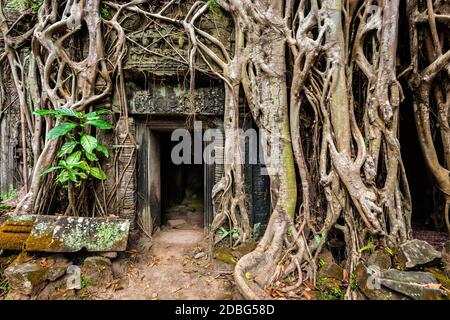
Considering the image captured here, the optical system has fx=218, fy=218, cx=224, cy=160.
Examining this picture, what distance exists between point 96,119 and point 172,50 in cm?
123

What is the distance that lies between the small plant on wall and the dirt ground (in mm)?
992

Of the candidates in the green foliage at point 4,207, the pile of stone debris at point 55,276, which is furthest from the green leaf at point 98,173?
the green foliage at point 4,207

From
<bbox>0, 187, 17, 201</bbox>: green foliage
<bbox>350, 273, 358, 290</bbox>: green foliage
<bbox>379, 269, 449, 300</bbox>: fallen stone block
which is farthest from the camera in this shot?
<bbox>0, 187, 17, 201</bbox>: green foliage

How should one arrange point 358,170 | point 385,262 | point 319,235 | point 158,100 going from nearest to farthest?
point 385,262, point 358,170, point 319,235, point 158,100

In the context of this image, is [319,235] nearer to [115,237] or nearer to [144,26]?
[115,237]

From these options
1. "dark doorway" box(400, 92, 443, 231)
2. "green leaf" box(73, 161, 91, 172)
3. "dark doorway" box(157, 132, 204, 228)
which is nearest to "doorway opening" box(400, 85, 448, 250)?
"dark doorway" box(400, 92, 443, 231)

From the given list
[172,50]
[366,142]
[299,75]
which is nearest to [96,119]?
[172,50]

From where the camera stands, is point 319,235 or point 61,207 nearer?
point 319,235

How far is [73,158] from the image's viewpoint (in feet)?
7.91

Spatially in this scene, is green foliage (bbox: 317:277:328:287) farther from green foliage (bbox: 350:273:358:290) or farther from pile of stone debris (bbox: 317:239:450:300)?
green foliage (bbox: 350:273:358:290)

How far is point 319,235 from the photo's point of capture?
222 centimetres

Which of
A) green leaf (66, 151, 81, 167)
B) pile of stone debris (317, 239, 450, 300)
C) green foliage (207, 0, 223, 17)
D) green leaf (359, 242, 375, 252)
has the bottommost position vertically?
pile of stone debris (317, 239, 450, 300)

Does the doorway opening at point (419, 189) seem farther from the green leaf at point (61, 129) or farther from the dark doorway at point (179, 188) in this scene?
the green leaf at point (61, 129)

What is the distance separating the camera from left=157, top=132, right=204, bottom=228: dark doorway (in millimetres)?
4254
